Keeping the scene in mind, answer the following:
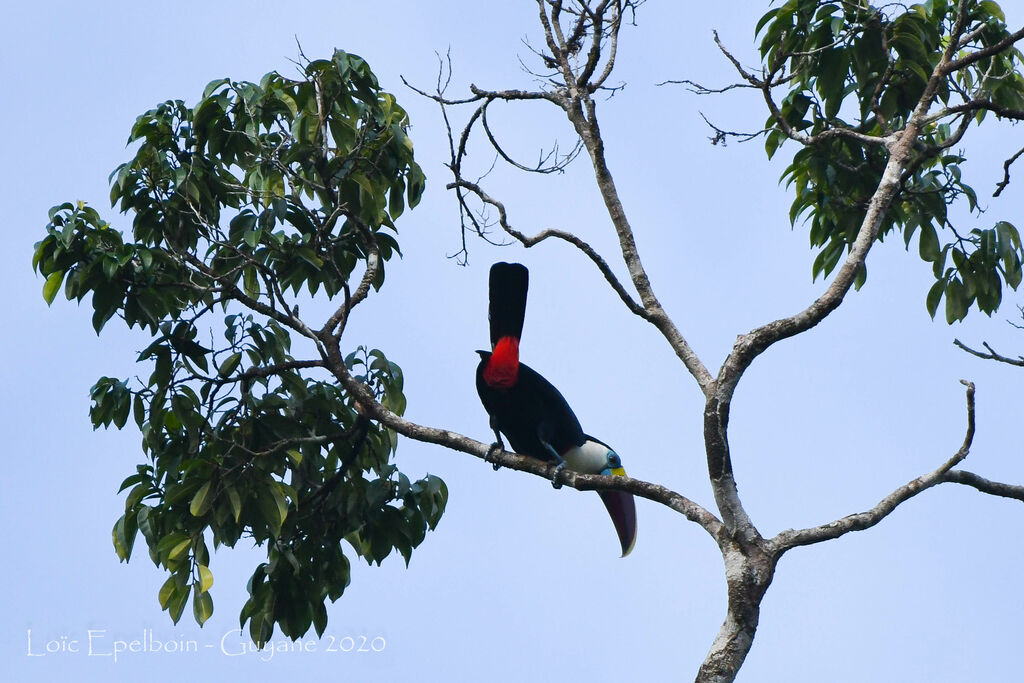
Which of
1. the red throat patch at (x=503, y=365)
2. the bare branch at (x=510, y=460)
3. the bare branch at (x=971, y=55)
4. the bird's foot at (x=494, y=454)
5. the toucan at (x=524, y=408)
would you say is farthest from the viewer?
the red throat patch at (x=503, y=365)

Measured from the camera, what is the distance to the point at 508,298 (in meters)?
6.05

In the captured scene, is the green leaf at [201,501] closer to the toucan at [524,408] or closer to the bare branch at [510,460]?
the bare branch at [510,460]

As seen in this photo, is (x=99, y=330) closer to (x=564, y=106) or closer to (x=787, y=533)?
(x=564, y=106)

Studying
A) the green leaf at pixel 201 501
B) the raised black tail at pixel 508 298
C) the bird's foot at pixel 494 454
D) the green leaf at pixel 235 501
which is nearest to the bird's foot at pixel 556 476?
the bird's foot at pixel 494 454

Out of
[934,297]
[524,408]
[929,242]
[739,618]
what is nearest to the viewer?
[739,618]

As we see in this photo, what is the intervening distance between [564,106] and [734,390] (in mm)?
1919

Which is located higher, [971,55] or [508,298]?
[971,55]

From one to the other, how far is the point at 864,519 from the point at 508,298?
2190mm

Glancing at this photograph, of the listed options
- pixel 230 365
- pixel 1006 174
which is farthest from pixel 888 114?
pixel 230 365

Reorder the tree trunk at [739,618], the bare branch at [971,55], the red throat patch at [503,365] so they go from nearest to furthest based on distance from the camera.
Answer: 1. the tree trunk at [739,618]
2. the bare branch at [971,55]
3. the red throat patch at [503,365]

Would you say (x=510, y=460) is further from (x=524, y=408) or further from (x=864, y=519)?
(x=864, y=519)

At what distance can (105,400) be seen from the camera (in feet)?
20.5

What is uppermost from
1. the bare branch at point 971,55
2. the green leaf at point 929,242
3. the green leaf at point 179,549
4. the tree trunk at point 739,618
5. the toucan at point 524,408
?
the bare branch at point 971,55

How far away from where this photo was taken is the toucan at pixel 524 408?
6062mm
